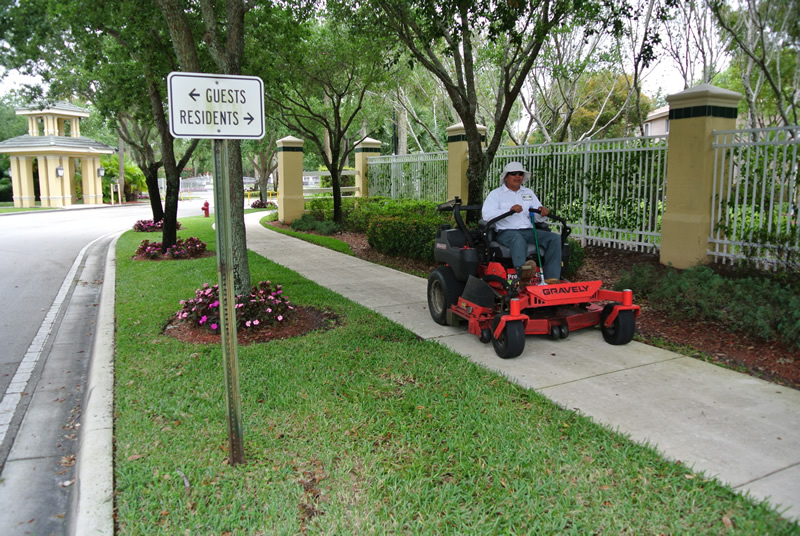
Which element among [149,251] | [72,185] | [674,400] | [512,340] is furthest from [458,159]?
[72,185]

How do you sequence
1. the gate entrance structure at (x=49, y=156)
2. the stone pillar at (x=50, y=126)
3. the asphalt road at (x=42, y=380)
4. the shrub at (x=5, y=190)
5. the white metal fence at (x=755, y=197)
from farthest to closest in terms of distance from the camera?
1. the shrub at (x=5, y=190)
2. the stone pillar at (x=50, y=126)
3. the gate entrance structure at (x=49, y=156)
4. the white metal fence at (x=755, y=197)
5. the asphalt road at (x=42, y=380)

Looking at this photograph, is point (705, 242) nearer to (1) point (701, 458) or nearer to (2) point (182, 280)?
(1) point (701, 458)

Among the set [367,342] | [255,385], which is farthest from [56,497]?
[367,342]

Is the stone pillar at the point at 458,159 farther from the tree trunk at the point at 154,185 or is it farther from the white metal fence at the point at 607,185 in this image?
the tree trunk at the point at 154,185

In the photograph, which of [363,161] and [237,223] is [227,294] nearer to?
[237,223]

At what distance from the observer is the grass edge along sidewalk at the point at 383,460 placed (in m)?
2.97

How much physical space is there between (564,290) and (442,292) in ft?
4.91

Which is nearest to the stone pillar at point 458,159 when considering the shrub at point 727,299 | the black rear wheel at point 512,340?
the shrub at point 727,299

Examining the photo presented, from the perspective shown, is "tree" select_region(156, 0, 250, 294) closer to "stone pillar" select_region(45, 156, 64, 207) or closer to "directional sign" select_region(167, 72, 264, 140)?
"directional sign" select_region(167, 72, 264, 140)

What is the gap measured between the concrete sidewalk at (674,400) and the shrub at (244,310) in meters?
1.37

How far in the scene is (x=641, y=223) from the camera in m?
9.38

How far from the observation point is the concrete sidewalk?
134 inches

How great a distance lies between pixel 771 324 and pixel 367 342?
12.5ft

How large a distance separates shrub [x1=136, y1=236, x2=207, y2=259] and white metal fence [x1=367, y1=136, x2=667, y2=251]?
255 inches
